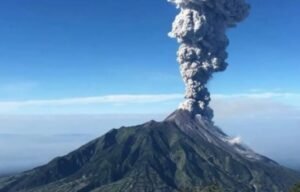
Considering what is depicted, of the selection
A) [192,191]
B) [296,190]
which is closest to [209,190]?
[192,191]

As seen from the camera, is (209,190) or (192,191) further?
(192,191)

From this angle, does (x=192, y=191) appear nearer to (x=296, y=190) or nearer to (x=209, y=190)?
(x=209, y=190)
